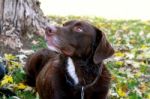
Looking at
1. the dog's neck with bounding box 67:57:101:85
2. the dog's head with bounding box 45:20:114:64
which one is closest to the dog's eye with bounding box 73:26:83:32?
the dog's head with bounding box 45:20:114:64

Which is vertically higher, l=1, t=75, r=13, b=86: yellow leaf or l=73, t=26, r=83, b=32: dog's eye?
l=73, t=26, r=83, b=32: dog's eye

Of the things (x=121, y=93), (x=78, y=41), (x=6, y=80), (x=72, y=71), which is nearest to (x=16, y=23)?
(x=6, y=80)

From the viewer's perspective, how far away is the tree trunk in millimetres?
8742

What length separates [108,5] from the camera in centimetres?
2211

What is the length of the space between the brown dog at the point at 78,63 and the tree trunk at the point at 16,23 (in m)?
2.67

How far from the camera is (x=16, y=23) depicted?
29.9 feet

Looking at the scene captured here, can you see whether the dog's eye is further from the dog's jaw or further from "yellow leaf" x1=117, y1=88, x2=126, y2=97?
"yellow leaf" x1=117, y1=88, x2=126, y2=97

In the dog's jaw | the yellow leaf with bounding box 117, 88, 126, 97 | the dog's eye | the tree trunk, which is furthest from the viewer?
the tree trunk

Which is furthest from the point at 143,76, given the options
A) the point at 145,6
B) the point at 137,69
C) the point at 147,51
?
the point at 145,6

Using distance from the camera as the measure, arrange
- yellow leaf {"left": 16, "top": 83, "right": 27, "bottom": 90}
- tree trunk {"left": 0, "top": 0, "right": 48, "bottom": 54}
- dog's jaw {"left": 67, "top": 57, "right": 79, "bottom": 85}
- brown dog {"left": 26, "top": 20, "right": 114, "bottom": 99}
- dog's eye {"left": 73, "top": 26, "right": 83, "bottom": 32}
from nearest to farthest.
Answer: brown dog {"left": 26, "top": 20, "right": 114, "bottom": 99}, dog's eye {"left": 73, "top": 26, "right": 83, "bottom": 32}, dog's jaw {"left": 67, "top": 57, "right": 79, "bottom": 85}, yellow leaf {"left": 16, "top": 83, "right": 27, "bottom": 90}, tree trunk {"left": 0, "top": 0, "right": 48, "bottom": 54}

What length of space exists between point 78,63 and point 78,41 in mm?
287

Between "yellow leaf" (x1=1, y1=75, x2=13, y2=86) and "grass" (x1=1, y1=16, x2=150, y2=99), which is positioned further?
"grass" (x1=1, y1=16, x2=150, y2=99)

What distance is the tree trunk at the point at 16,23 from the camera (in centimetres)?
874

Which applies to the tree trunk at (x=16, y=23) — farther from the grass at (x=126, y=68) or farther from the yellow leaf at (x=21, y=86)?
the yellow leaf at (x=21, y=86)
